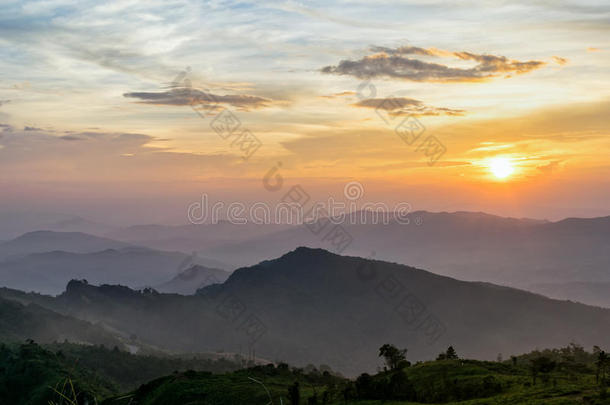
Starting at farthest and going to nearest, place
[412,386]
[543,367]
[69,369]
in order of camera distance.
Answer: [69,369] → [412,386] → [543,367]

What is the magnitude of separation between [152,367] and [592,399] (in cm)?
14258

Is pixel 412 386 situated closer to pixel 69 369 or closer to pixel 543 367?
pixel 543 367

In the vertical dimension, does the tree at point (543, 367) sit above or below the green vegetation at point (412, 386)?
above

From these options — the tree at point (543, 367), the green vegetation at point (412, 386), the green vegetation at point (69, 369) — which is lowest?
the green vegetation at point (69, 369)

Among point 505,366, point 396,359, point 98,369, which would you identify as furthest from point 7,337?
point 505,366

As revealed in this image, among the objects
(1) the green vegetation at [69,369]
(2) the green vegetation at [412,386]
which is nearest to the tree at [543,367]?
(2) the green vegetation at [412,386]

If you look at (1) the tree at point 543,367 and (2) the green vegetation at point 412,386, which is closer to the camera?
(2) the green vegetation at point 412,386

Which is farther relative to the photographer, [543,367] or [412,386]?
[412,386]

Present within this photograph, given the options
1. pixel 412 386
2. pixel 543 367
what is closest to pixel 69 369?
pixel 412 386

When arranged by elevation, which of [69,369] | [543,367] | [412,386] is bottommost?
[69,369]

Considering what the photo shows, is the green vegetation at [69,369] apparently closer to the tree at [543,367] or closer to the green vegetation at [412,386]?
the green vegetation at [412,386]

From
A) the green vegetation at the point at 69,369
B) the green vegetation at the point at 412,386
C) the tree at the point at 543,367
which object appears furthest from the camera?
the green vegetation at the point at 69,369

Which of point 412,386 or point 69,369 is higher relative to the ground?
point 412,386

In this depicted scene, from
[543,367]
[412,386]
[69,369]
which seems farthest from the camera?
[69,369]
